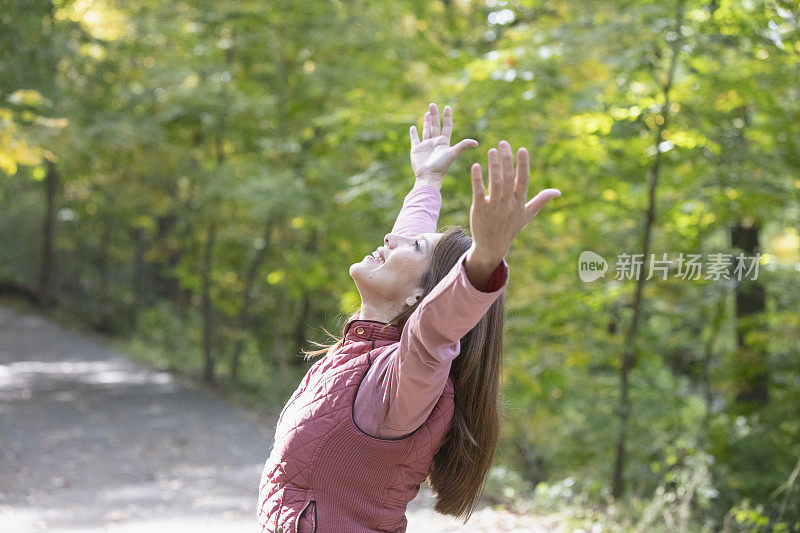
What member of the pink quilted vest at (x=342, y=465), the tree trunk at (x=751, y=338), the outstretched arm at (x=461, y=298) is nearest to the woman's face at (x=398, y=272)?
the pink quilted vest at (x=342, y=465)

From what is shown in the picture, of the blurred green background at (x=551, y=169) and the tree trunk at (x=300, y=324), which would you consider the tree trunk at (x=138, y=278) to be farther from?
the blurred green background at (x=551, y=169)

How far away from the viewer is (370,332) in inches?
77.2

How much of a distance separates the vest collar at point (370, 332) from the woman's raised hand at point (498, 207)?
2.09 ft

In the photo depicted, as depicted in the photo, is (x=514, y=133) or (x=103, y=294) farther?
(x=103, y=294)

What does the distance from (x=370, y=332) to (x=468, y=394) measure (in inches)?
11.9

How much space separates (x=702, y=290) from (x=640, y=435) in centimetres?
135

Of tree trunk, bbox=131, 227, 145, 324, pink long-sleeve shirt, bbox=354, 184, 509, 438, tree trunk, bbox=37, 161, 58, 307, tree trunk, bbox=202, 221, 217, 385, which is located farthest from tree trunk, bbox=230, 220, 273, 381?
pink long-sleeve shirt, bbox=354, 184, 509, 438

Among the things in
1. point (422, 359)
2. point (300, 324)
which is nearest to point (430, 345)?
point (422, 359)

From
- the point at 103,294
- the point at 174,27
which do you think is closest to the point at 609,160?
the point at 174,27

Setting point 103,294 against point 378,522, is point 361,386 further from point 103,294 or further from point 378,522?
point 103,294

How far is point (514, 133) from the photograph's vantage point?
614cm

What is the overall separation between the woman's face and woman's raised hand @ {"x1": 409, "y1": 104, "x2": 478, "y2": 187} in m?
0.49

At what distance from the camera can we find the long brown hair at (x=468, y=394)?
187 cm

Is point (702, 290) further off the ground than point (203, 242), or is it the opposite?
point (702, 290)
